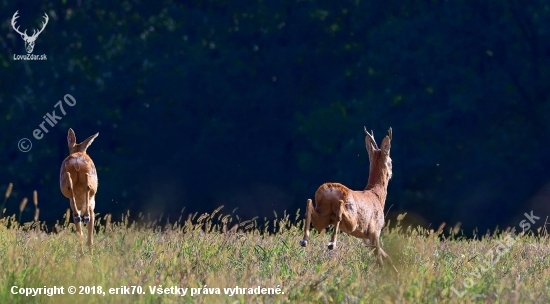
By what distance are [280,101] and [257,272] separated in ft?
24.0

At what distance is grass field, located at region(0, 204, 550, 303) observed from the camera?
21.4 ft

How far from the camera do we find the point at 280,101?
14.9m

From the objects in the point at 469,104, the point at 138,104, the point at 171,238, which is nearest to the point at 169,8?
the point at 138,104

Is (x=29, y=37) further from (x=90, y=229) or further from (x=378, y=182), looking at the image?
(x=378, y=182)

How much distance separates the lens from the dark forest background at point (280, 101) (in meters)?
14.6

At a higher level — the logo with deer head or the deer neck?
the logo with deer head

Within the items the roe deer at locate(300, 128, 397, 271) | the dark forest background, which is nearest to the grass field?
the roe deer at locate(300, 128, 397, 271)

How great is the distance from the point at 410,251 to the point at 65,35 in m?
7.81

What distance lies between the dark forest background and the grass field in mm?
4283

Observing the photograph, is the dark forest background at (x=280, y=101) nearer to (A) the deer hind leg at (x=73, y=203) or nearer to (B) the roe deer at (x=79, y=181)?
(B) the roe deer at (x=79, y=181)

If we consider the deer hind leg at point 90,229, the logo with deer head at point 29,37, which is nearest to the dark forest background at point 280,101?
the logo with deer head at point 29,37

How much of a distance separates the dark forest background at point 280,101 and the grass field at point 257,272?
4.28 meters

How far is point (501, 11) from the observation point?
15.0m

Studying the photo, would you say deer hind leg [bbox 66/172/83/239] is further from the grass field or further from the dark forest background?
the dark forest background
